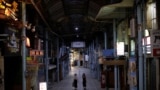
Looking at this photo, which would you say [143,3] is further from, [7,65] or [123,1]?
[7,65]

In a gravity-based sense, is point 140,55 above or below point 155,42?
below

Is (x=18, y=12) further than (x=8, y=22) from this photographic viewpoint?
Yes

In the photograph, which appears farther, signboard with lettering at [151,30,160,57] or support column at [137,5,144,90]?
support column at [137,5,144,90]

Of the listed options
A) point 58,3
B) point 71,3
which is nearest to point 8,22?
point 58,3

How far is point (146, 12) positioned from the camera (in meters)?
21.1

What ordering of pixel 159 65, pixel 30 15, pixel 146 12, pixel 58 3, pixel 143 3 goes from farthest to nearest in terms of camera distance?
1. pixel 58 3
2. pixel 30 15
3. pixel 146 12
4. pixel 143 3
5. pixel 159 65

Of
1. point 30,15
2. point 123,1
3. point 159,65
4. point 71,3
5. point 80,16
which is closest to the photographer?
point 159,65

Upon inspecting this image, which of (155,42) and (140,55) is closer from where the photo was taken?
(155,42)

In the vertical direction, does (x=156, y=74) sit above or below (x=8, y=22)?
below

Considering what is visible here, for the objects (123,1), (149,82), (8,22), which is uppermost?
(123,1)

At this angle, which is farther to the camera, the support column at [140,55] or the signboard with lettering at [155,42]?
the support column at [140,55]

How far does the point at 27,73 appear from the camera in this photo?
2067 cm

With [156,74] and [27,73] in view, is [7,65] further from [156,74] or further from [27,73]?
[156,74]

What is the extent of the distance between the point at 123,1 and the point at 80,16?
2047cm
